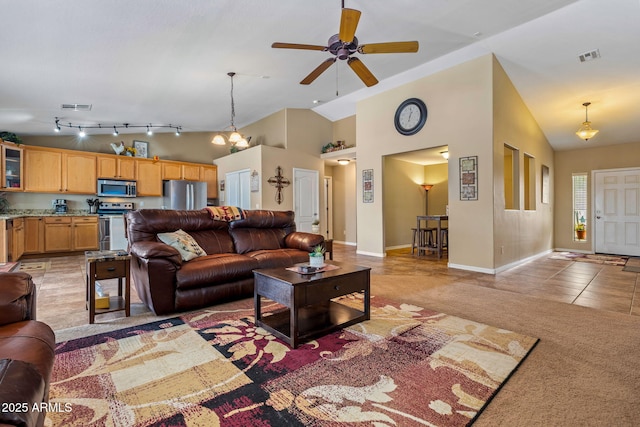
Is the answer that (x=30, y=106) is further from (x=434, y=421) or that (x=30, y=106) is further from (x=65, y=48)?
(x=434, y=421)

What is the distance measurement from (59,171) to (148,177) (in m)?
1.70

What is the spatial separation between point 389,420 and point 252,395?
71cm

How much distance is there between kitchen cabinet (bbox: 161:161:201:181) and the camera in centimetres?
797

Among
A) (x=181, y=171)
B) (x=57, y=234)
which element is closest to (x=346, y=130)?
(x=181, y=171)

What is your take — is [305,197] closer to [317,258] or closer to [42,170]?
[317,258]

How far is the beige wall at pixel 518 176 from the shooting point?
4867mm

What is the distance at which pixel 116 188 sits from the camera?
7211mm

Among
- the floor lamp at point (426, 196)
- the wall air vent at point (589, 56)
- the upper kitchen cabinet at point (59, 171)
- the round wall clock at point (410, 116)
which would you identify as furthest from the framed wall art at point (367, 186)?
the upper kitchen cabinet at point (59, 171)

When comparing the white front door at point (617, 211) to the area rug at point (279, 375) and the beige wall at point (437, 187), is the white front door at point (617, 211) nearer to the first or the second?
the beige wall at point (437, 187)

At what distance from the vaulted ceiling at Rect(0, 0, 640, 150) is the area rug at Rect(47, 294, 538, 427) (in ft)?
10.3

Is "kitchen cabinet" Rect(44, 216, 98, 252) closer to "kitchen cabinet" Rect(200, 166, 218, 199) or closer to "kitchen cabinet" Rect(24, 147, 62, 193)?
"kitchen cabinet" Rect(24, 147, 62, 193)

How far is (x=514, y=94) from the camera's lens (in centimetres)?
545

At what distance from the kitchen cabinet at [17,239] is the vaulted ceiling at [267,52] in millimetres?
1864

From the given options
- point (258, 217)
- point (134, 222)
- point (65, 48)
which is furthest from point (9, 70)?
point (258, 217)
